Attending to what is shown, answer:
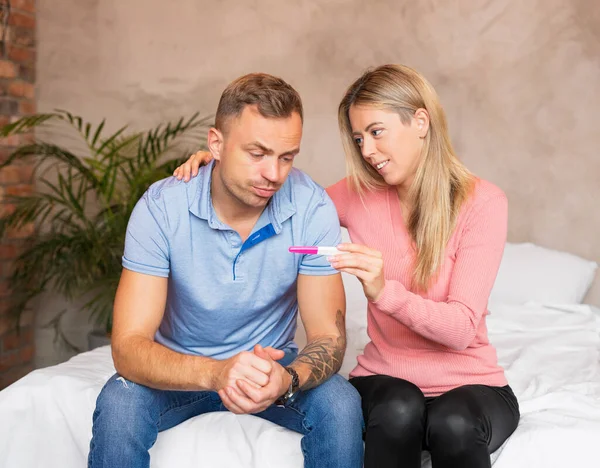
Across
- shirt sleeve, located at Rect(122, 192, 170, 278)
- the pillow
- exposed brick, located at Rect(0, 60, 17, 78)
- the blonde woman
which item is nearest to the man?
shirt sleeve, located at Rect(122, 192, 170, 278)

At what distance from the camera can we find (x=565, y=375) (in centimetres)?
216

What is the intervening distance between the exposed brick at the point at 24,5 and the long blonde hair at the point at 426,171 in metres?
2.16

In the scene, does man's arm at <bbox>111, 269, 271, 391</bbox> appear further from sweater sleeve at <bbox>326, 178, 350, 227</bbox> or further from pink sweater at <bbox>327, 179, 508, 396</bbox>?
sweater sleeve at <bbox>326, 178, 350, 227</bbox>

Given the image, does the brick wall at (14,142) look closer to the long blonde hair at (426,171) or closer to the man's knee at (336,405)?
the long blonde hair at (426,171)

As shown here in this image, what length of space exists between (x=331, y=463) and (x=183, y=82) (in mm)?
2431

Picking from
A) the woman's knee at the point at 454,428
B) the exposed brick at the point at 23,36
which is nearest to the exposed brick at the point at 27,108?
the exposed brick at the point at 23,36

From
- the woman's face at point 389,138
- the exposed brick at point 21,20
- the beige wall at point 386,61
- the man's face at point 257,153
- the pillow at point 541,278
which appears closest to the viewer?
the man's face at point 257,153

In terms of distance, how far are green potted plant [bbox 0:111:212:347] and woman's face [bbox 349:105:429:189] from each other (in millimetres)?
1504

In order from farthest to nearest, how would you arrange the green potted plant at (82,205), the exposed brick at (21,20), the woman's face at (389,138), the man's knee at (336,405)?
Result: the exposed brick at (21,20) < the green potted plant at (82,205) < the woman's face at (389,138) < the man's knee at (336,405)

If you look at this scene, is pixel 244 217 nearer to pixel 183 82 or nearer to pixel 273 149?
pixel 273 149

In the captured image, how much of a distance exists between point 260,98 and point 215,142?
16 cm

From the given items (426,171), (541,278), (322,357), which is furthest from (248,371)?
(541,278)

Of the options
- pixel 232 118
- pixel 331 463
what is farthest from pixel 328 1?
pixel 331 463

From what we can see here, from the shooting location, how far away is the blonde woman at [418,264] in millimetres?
1554
